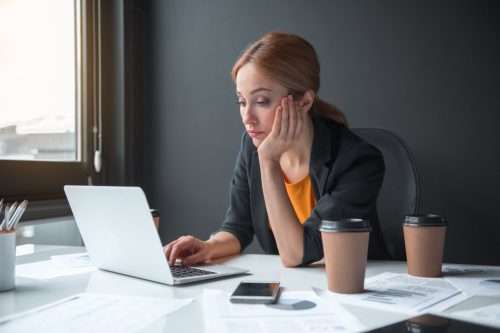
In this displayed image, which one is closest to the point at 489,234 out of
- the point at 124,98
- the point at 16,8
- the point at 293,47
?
the point at 293,47

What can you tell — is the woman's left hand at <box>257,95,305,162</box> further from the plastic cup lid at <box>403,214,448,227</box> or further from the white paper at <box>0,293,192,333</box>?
the white paper at <box>0,293,192,333</box>

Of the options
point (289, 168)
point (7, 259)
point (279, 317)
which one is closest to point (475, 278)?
point (279, 317)

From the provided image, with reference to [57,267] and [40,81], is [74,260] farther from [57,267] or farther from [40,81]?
[40,81]

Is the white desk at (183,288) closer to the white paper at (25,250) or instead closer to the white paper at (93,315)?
the white paper at (93,315)

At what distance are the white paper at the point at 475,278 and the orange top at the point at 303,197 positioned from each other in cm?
49

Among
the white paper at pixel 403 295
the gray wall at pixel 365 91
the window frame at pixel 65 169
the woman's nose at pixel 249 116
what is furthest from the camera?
the gray wall at pixel 365 91

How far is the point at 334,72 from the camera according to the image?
2.04 m

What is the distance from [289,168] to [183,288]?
780 millimetres

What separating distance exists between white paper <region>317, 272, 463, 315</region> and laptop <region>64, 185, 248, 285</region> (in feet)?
0.91

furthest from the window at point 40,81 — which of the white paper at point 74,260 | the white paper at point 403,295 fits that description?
the white paper at point 403,295

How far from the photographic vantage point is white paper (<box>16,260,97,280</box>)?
102 cm

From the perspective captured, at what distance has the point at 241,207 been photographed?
154 cm

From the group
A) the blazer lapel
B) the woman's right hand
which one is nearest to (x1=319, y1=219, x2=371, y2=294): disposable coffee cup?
the woman's right hand

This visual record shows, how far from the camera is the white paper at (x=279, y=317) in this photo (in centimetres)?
64
